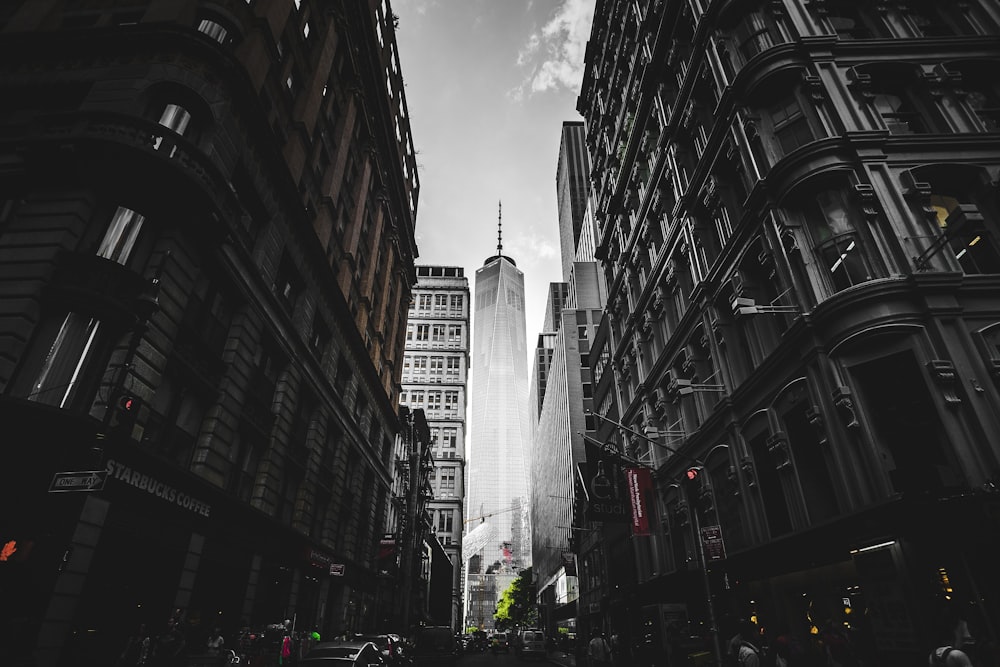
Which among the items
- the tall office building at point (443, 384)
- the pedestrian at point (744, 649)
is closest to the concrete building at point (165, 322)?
the pedestrian at point (744, 649)

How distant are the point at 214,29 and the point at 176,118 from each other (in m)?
5.66

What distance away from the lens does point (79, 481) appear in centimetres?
1052

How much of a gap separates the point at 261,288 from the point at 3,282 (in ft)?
30.9

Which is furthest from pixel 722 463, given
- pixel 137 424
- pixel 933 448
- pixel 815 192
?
pixel 137 424

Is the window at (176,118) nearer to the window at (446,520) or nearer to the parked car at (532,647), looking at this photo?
the parked car at (532,647)

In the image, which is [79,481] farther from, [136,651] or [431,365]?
[431,365]

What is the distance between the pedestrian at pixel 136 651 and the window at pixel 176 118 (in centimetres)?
1548

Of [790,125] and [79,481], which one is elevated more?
[790,125]

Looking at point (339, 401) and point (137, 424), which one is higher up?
point (339, 401)

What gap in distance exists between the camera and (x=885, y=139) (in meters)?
17.5

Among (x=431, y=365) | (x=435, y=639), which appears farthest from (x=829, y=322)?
(x=431, y=365)

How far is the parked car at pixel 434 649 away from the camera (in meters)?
29.7

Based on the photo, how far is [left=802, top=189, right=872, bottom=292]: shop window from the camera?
640 inches

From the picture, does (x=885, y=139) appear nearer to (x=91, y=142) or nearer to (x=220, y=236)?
(x=220, y=236)
